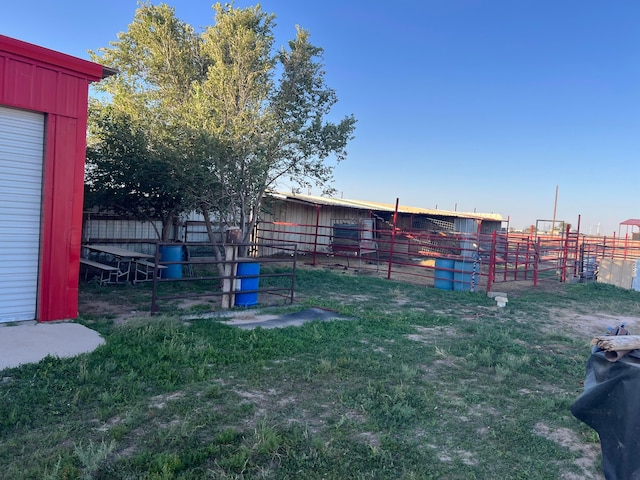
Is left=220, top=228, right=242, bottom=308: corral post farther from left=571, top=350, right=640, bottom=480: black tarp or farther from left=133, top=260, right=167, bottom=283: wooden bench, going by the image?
left=571, top=350, right=640, bottom=480: black tarp

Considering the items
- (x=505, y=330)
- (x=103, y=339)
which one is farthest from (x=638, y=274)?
(x=103, y=339)

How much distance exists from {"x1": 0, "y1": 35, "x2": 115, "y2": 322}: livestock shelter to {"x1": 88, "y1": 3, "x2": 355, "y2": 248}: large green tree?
2.81 metres

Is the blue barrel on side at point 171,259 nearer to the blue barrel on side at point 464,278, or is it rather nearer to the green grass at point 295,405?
the green grass at point 295,405

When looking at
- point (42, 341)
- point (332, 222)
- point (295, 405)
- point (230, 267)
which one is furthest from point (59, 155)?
point (332, 222)

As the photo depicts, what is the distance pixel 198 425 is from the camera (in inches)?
140

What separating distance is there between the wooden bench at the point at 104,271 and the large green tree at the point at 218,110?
1.82m

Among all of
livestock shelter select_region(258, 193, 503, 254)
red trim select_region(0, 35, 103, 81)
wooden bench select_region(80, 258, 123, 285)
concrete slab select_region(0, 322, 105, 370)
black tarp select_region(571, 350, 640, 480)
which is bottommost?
concrete slab select_region(0, 322, 105, 370)

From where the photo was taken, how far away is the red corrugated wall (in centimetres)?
614

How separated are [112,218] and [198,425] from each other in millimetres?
10523

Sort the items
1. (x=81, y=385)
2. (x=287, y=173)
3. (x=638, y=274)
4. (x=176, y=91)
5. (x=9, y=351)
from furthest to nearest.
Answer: (x=638, y=274)
(x=287, y=173)
(x=176, y=91)
(x=9, y=351)
(x=81, y=385)

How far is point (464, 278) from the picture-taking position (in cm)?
1230

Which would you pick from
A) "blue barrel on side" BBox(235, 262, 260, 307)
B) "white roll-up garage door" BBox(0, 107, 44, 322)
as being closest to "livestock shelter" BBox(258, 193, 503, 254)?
"blue barrel on side" BBox(235, 262, 260, 307)

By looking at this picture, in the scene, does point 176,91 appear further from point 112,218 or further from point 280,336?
point 280,336

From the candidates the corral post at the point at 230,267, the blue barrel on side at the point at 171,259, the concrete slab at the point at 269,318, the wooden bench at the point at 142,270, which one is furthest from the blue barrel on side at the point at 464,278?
the wooden bench at the point at 142,270
